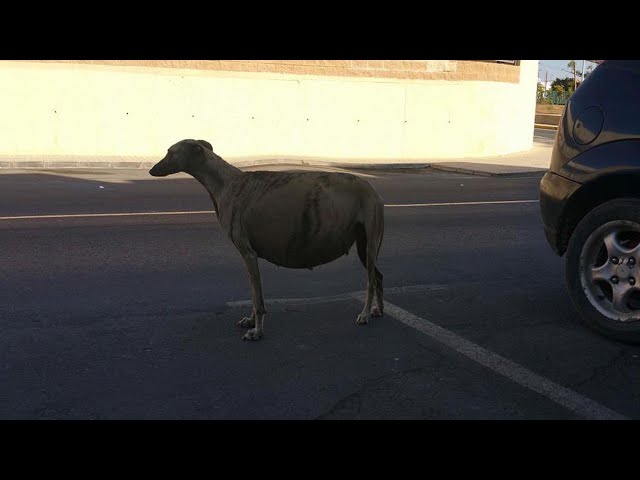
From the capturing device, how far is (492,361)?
177 inches

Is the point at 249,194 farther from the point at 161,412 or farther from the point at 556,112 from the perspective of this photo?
the point at 556,112

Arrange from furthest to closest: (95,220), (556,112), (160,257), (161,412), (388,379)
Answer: (556,112)
(95,220)
(160,257)
(388,379)
(161,412)

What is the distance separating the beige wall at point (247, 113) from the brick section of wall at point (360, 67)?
156 millimetres

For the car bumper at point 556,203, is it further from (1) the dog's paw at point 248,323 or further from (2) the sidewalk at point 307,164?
(2) the sidewalk at point 307,164

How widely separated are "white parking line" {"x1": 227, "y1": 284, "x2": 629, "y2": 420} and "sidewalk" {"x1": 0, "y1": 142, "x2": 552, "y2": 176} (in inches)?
526

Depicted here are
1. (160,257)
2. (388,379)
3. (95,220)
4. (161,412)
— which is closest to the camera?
(161,412)

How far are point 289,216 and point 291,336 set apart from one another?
2.84ft

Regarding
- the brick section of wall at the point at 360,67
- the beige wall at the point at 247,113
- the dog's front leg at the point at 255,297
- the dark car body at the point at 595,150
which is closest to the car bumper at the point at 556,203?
the dark car body at the point at 595,150

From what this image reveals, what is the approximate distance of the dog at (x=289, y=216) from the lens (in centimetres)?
489

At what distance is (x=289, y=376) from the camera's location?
13.9 feet
